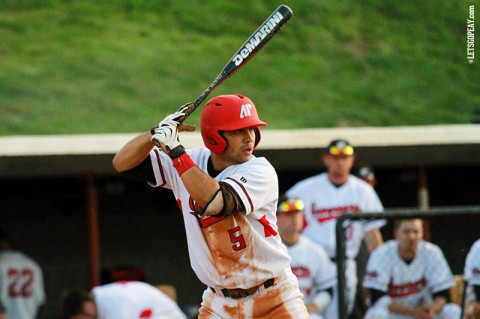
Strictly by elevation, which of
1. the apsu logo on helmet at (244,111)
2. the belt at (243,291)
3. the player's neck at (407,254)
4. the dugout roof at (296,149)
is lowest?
the belt at (243,291)

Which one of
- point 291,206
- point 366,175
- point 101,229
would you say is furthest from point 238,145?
point 101,229

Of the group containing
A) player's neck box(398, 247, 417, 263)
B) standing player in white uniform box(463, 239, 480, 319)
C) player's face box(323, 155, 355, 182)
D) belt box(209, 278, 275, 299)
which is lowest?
belt box(209, 278, 275, 299)

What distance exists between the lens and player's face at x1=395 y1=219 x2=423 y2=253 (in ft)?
21.7

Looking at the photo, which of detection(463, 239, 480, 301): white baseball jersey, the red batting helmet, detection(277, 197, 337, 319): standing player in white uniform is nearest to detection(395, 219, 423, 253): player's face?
detection(463, 239, 480, 301): white baseball jersey

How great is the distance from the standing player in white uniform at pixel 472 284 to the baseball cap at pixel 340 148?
4.94 ft

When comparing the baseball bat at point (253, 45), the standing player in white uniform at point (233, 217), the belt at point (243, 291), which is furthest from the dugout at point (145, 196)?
the belt at point (243, 291)

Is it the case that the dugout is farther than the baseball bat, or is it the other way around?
the dugout

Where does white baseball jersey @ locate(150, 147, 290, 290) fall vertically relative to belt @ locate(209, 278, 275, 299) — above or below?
above

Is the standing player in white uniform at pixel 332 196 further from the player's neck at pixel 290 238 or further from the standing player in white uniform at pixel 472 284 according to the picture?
the standing player in white uniform at pixel 472 284

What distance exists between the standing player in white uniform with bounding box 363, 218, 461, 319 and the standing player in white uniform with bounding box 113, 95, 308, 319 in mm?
1962

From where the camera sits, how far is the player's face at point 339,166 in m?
7.91

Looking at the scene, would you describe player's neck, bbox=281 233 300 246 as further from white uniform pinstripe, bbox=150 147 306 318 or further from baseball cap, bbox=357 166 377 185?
white uniform pinstripe, bbox=150 147 306 318

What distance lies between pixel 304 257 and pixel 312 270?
4.6 inches

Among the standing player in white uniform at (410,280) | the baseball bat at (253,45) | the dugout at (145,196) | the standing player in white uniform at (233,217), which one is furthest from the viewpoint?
the dugout at (145,196)
